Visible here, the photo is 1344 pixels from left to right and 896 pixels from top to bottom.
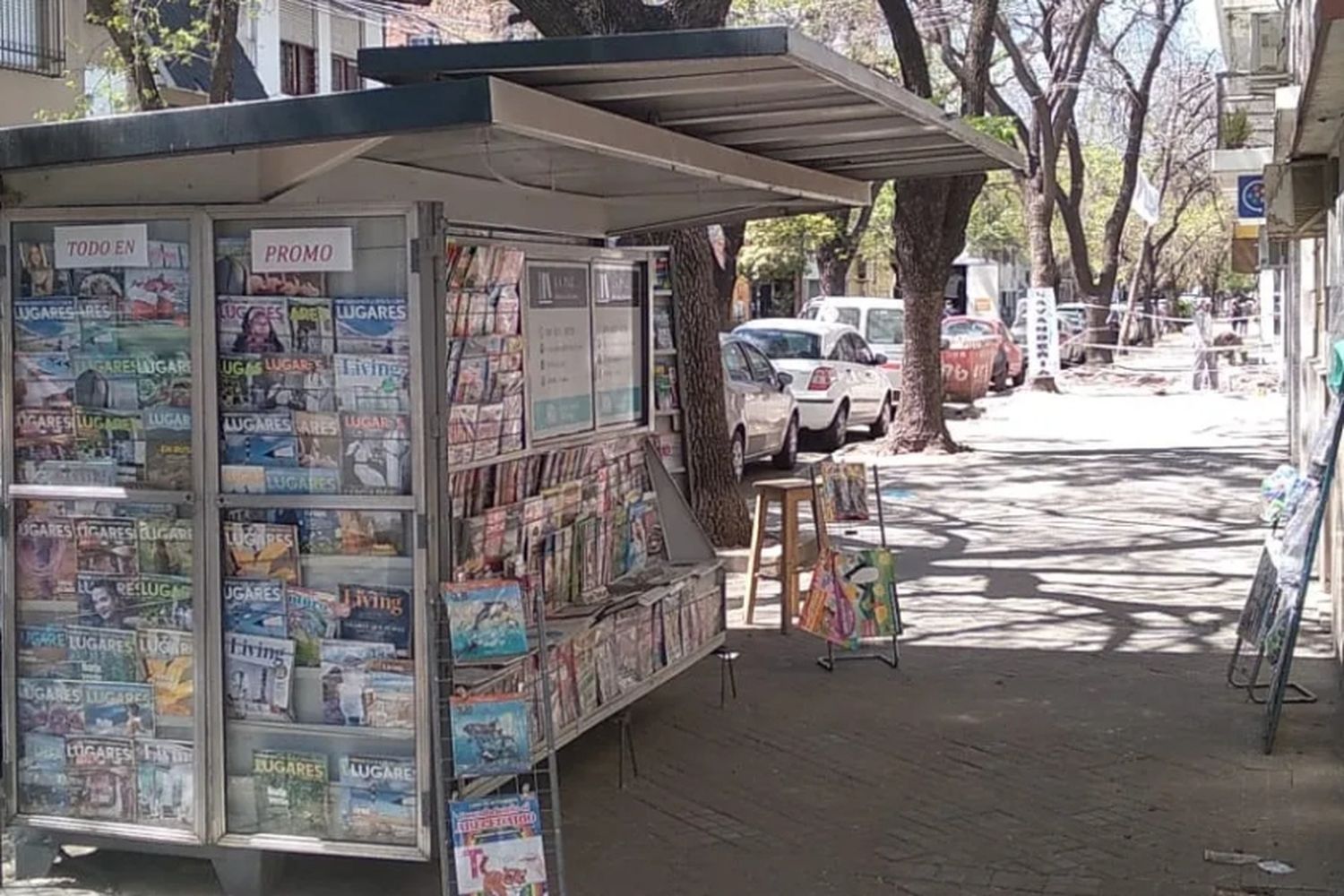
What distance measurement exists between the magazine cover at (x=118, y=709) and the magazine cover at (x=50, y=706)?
0.04 m

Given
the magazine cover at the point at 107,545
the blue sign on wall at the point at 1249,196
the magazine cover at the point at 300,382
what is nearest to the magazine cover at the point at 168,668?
the magazine cover at the point at 107,545

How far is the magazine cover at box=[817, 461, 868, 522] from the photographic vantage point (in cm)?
930

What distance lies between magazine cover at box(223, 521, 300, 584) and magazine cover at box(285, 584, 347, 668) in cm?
6

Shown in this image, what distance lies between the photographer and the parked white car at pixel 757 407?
16.3 meters

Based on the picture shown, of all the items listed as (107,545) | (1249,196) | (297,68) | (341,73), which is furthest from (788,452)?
(341,73)

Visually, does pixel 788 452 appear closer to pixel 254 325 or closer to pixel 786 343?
pixel 786 343

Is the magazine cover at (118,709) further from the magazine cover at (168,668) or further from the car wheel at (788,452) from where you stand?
the car wheel at (788,452)

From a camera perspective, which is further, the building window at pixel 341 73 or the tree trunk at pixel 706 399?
the building window at pixel 341 73

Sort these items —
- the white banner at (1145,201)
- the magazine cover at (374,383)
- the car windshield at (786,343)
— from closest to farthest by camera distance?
the magazine cover at (374,383) < the car windshield at (786,343) < the white banner at (1145,201)

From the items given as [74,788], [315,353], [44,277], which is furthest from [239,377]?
[74,788]

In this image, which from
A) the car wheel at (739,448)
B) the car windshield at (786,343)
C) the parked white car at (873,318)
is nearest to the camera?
the car wheel at (739,448)

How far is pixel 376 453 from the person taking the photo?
Result: 205 inches

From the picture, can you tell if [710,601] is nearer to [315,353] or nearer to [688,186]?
[688,186]

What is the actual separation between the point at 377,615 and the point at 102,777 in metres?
1.12
